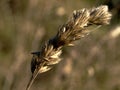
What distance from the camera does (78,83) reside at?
163cm

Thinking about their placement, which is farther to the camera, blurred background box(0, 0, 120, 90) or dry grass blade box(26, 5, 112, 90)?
blurred background box(0, 0, 120, 90)

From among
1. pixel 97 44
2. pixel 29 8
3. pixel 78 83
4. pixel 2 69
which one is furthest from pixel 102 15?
pixel 2 69

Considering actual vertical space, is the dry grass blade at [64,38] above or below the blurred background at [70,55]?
above

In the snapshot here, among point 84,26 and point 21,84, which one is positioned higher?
point 84,26

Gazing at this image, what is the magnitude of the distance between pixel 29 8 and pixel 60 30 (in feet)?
4.63

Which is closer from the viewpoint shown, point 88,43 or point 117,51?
point 88,43

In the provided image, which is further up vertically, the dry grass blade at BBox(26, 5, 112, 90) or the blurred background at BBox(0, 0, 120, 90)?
the dry grass blade at BBox(26, 5, 112, 90)

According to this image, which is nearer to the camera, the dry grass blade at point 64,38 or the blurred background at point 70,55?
the dry grass blade at point 64,38

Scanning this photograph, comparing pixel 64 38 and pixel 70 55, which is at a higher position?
pixel 64 38

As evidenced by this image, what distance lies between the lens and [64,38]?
0.76 m

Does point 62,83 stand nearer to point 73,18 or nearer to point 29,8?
point 29,8

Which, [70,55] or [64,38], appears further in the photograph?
[70,55]

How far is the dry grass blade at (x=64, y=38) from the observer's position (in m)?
0.76

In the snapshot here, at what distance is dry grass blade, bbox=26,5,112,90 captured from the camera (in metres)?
0.76
